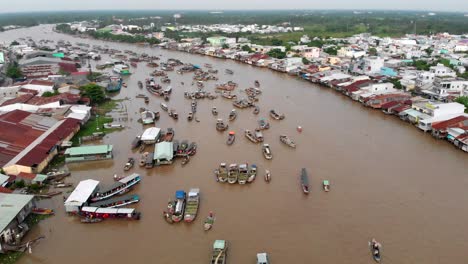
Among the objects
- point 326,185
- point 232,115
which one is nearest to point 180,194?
point 326,185

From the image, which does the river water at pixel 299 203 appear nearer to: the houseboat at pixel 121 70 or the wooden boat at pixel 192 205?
the wooden boat at pixel 192 205

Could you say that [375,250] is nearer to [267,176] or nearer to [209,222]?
[209,222]

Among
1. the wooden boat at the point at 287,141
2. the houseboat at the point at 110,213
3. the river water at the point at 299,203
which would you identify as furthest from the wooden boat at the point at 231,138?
the houseboat at the point at 110,213

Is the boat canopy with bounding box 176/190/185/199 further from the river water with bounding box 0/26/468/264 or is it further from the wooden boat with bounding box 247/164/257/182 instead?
the wooden boat with bounding box 247/164/257/182

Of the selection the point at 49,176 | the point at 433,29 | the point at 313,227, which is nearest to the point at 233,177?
the point at 313,227

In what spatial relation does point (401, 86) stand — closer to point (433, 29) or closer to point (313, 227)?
point (313, 227)

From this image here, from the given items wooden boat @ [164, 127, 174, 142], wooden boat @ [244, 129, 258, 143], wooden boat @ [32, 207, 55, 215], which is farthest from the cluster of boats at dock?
wooden boat @ [32, 207, 55, 215]
